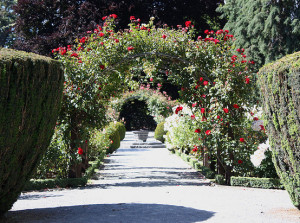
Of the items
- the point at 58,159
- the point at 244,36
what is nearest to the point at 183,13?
the point at 244,36

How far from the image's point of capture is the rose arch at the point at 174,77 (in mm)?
8766

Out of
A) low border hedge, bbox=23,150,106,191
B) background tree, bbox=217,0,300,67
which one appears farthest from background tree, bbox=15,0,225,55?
low border hedge, bbox=23,150,106,191

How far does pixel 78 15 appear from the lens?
19.2 meters

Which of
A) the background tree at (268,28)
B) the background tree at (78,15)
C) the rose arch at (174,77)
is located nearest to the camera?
the rose arch at (174,77)

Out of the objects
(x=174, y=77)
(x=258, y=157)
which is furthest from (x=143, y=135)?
(x=258, y=157)

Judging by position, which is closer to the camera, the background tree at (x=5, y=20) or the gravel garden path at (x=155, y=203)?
the gravel garden path at (x=155, y=203)

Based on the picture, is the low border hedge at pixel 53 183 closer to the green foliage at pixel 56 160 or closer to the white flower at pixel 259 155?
the green foliage at pixel 56 160

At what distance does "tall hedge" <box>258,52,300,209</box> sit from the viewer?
4758 mm

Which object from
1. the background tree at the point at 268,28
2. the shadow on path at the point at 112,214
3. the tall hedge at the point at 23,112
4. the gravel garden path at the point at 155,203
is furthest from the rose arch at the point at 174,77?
the background tree at the point at 268,28

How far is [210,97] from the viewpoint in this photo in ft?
30.5

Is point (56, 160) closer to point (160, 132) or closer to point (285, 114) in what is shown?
point (285, 114)

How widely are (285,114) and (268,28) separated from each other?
1777 centimetres

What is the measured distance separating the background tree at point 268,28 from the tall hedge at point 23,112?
1788cm

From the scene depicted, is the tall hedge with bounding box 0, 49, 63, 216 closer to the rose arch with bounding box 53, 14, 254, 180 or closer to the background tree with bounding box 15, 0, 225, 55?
the rose arch with bounding box 53, 14, 254, 180
